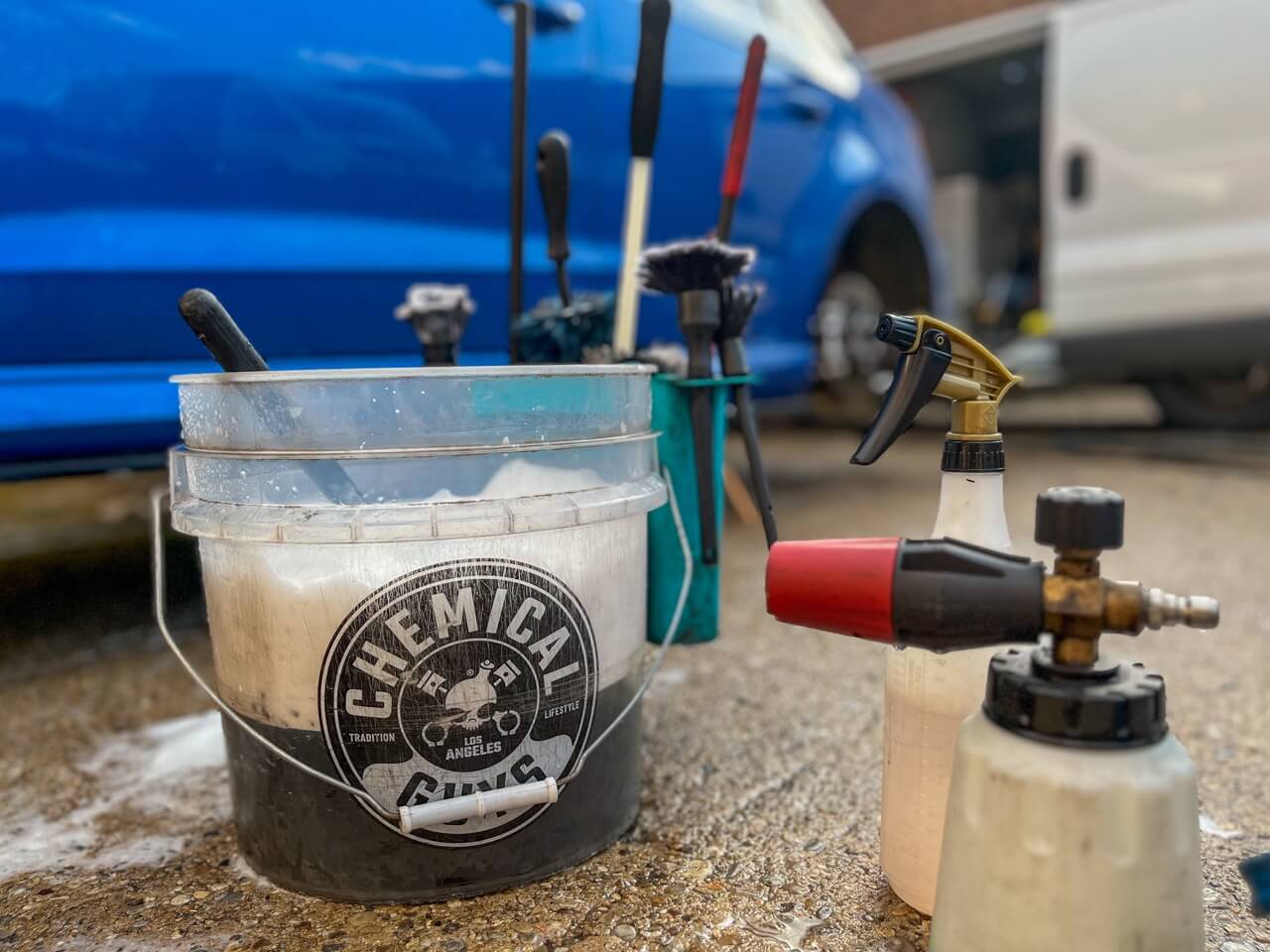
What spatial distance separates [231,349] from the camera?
803mm

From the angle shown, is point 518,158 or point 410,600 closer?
point 410,600

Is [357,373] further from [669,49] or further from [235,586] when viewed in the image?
[669,49]

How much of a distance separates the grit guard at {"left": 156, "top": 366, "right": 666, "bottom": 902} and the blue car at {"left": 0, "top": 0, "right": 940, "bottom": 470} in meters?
0.65

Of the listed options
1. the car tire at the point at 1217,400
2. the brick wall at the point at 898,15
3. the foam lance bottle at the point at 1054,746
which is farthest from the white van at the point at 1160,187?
the brick wall at the point at 898,15

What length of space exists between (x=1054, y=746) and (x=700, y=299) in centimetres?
56

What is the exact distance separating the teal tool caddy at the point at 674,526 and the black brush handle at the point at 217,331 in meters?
0.42

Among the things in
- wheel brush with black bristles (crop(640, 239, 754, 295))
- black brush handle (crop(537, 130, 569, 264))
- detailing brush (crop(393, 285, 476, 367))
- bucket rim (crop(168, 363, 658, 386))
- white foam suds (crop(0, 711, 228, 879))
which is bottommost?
white foam suds (crop(0, 711, 228, 879))

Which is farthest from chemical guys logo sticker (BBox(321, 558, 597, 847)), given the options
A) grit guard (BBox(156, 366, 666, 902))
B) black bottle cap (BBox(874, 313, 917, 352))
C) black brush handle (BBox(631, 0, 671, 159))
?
black brush handle (BBox(631, 0, 671, 159))

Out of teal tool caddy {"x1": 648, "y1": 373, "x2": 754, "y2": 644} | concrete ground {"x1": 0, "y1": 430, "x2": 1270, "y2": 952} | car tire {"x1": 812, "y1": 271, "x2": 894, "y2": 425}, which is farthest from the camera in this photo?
car tire {"x1": 812, "y1": 271, "x2": 894, "y2": 425}

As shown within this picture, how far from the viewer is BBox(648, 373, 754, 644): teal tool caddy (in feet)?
3.39

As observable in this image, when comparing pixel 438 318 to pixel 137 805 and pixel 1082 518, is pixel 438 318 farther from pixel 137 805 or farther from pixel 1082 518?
pixel 1082 518

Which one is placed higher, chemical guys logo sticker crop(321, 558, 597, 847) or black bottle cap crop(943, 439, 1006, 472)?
black bottle cap crop(943, 439, 1006, 472)

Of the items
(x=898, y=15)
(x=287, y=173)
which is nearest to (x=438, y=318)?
(x=287, y=173)

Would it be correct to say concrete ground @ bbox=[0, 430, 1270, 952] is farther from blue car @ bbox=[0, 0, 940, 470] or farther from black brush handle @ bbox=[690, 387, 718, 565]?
blue car @ bbox=[0, 0, 940, 470]
